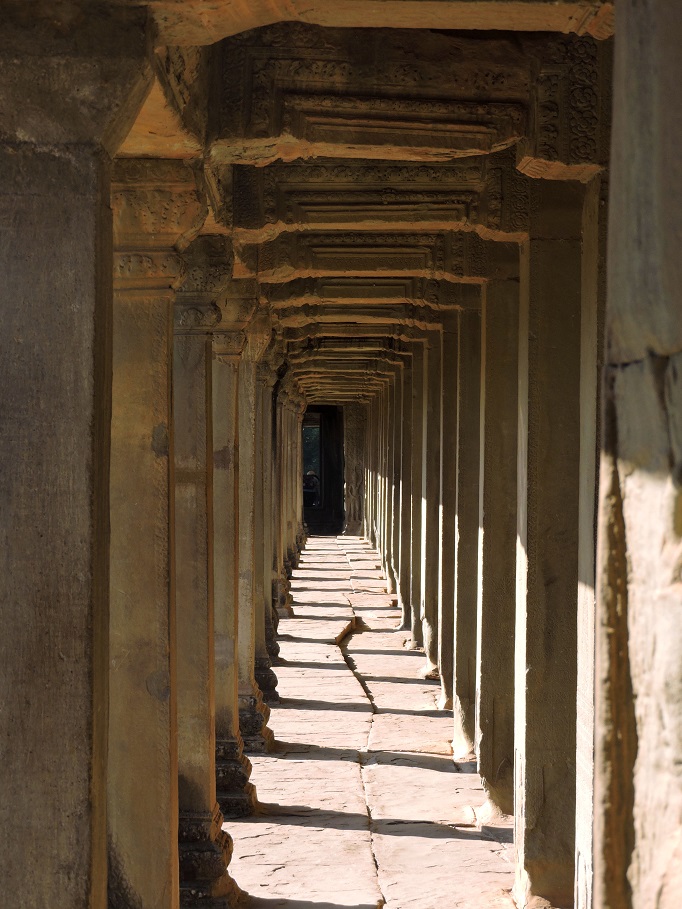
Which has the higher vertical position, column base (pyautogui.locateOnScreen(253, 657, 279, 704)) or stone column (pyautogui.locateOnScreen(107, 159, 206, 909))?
stone column (pyautogui.locateOnScreen(107, 159, 206, 909))

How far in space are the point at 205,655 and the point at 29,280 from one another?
3508 millimetres

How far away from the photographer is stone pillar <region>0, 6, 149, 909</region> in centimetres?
309

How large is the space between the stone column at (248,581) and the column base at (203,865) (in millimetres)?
3240

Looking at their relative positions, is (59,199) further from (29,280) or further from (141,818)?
(141,818)

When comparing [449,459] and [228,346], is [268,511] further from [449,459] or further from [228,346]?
[228,346]

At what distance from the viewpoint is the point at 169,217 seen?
16.0ft

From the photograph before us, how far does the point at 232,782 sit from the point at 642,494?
21.7 feet

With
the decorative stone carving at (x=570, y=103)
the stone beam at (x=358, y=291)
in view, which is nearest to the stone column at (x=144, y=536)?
the decorative stone carving at (x=570, y=103)

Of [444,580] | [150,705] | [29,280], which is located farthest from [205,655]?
[444,580]

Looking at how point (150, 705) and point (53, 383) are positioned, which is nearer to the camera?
point (53, 383)

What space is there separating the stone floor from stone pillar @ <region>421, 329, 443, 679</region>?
653mm

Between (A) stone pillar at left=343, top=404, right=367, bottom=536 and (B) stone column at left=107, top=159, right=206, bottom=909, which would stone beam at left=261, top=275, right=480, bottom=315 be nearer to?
(B) stone column at left=107, top=159, right=206, bottom=909

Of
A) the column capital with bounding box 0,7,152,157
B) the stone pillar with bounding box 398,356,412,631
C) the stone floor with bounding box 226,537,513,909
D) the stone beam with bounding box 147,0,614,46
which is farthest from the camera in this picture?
the stone pillar with bounding box 398,356,412,631

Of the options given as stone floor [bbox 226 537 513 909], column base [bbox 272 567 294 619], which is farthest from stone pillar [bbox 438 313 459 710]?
column base [bbox 272 567 294 619]
